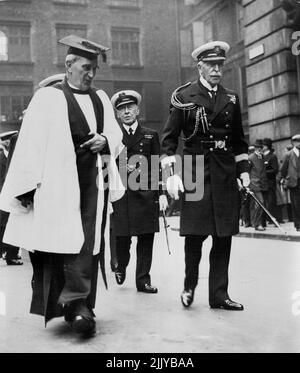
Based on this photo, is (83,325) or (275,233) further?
(275,233)

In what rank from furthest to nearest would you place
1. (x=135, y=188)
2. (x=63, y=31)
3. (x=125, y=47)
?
(x=125, y=47) → (x=63, y=31) → (x=135, y=188)

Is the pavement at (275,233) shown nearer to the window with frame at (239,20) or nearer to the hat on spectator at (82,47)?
the hat on spectator at (82,47)

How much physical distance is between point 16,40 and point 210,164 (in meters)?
25.5

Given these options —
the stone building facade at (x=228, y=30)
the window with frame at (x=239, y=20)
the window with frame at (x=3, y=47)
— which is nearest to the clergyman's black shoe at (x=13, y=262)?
the stone building facade at (x=228, y=30)

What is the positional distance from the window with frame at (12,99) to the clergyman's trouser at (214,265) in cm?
2410

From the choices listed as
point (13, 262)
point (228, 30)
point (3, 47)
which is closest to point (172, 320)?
point (13, 262)

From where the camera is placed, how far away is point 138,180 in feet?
21.6

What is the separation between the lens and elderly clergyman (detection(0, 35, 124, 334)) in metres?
4.34

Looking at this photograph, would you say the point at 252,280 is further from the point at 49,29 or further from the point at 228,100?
the point at 49,29

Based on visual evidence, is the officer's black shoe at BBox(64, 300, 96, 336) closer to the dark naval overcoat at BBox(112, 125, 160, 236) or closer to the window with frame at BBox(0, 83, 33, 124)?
the dark naval overcoat at BBox(112, 125, 160, 236)

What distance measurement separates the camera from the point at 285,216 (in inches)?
613

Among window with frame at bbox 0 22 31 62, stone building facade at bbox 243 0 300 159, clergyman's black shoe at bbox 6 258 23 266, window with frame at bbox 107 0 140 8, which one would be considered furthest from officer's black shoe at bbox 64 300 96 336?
window with frame at bbox 0 22 31 62

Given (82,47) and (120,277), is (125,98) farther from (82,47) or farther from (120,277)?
(82,47)

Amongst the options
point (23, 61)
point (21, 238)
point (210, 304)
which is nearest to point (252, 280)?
point (210, 304)
